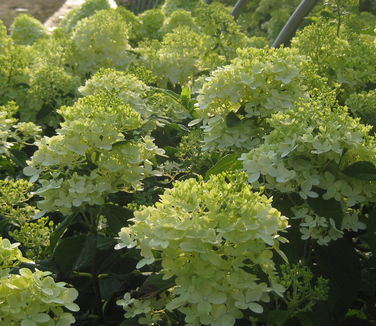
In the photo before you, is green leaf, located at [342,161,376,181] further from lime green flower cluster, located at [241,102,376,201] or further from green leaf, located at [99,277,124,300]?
green leaf, located at [99,277,124,300]

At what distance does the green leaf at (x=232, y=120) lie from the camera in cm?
193

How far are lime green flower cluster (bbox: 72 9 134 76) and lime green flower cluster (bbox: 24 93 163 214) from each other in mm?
1546

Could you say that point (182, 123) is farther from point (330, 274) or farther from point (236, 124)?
point (330, 274)

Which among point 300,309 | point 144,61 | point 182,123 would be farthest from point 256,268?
point 144,61

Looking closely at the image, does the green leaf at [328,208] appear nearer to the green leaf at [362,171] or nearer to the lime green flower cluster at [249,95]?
the green leaf at [362,171]

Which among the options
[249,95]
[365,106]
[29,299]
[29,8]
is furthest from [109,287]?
[29,8]

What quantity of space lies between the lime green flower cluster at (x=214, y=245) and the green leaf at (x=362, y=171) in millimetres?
323

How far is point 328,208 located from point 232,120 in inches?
18.1

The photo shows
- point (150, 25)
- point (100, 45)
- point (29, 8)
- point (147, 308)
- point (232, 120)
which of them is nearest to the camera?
point (147, 308)

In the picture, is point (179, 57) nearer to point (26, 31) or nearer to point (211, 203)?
point (211, 203)

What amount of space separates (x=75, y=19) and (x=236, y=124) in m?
3.20

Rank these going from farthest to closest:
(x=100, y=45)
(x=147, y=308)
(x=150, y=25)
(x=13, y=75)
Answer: (x=150, y=25)
(x=100, y=45)
(x=13, y=75)
(x=147, y=308)

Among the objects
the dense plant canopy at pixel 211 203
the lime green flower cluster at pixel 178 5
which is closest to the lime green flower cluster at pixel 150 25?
the lime green flower cluster at pixel 178 5

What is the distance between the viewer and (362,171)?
159 cm
